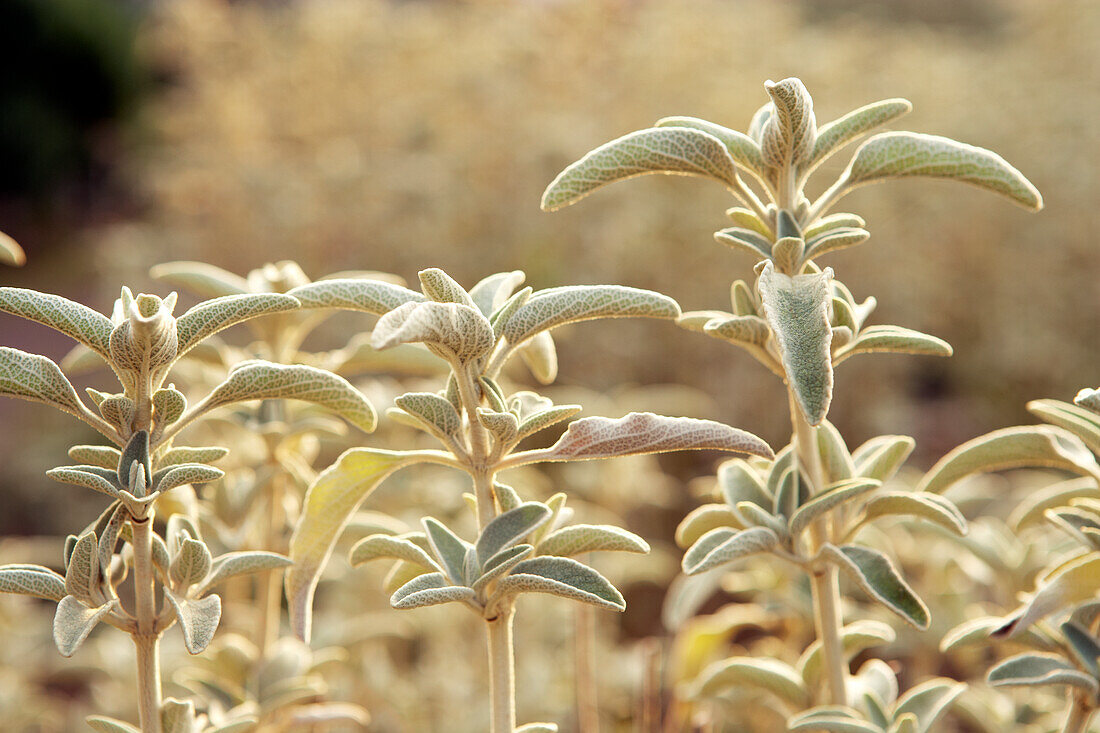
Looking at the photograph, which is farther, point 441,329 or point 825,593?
point 825,593

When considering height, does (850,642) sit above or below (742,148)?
below

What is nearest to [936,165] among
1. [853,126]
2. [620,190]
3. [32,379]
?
[853,126]

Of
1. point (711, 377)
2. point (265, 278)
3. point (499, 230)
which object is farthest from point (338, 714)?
point (499, 230)

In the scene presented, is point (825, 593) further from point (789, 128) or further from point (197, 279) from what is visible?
point (197, 279)

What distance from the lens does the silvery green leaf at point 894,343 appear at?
0.42 meters

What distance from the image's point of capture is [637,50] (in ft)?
10.2

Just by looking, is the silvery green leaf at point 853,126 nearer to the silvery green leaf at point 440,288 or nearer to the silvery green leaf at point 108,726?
the silvery green leaf at point 440,288

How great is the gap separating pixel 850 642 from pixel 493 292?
273mm

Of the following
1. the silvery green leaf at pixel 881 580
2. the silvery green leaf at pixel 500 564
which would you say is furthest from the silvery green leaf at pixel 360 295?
the silvery green leaf at pixel 881 580

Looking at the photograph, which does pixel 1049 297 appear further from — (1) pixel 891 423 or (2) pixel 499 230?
(2) pixel 499 230

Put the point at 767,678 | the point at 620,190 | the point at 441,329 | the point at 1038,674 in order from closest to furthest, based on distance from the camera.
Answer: the point at 441,329 < the point at 1038,674 < the point at 767,678 < the point at 620,190

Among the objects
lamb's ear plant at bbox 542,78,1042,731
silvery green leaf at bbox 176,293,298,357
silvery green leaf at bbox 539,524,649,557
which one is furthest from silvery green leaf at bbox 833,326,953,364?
silvery green leaf at bbox 176,293,298,357

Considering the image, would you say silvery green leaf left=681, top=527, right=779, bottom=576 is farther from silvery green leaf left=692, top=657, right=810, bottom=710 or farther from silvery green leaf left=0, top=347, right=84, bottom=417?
silvery green leaf left=0, top=347, right=84, bottom=417

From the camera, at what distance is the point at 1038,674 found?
1.50 ft
